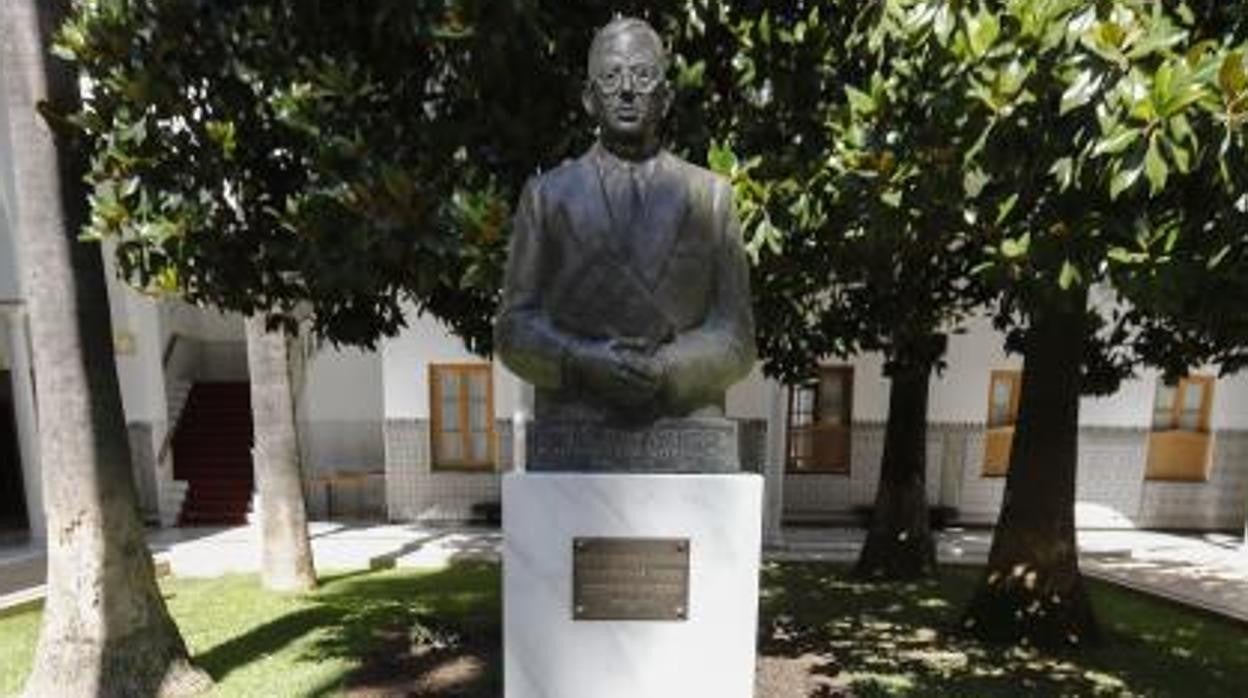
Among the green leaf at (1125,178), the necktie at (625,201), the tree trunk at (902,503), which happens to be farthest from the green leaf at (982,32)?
the tree trunk at (902,503)

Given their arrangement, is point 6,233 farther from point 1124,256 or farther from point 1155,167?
point 1155,167

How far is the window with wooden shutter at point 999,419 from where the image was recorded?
1608 cm

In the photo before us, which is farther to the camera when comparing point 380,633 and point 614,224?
point 380,633

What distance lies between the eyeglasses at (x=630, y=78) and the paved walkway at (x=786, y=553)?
10.0m

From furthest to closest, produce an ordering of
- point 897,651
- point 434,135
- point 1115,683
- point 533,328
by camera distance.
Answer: point 897,651
point 1115,683
point 434,135
point 533,328

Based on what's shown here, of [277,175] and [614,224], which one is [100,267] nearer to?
[277,175]

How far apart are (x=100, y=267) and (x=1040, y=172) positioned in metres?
5.99

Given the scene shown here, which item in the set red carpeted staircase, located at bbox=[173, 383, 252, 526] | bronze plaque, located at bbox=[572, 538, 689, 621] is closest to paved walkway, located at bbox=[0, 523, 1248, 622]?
red carpeted staircase, located at bbox=[173, 383, 252, 526]

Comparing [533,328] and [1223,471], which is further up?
[533,328]

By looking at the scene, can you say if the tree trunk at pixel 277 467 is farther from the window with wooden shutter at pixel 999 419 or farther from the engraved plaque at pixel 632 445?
the window with wooden shutter at pixel 999 419

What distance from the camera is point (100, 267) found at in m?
6.50

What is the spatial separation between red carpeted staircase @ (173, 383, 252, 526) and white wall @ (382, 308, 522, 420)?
3.41 metres

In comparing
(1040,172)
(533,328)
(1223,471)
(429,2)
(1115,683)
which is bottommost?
(1115,683)

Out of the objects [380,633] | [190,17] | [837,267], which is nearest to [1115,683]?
[837,267]
